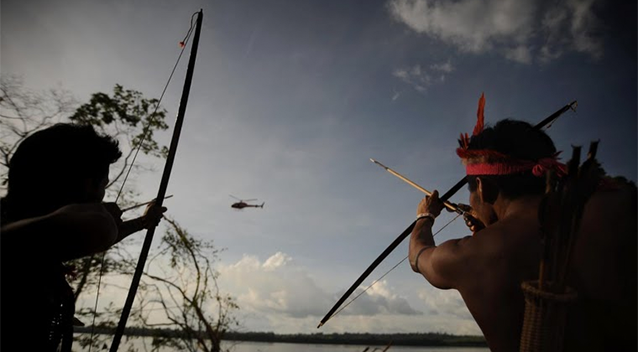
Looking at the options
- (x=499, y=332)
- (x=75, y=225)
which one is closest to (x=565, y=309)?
(x=499, y=332)

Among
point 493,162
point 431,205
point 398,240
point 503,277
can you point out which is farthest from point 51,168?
point 398,240

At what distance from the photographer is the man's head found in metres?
2.38

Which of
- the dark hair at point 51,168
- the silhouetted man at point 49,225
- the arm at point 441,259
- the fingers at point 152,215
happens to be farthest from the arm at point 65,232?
the fingers at point 152,215

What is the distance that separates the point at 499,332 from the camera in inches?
82.4

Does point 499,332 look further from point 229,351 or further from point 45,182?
point 229,351

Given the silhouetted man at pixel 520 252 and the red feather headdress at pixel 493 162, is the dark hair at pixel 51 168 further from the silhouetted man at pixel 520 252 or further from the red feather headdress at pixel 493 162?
the red feather headdress at pixel 493 162

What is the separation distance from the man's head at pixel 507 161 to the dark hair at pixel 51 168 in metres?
2.70

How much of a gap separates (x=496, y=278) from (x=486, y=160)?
0.96 metres

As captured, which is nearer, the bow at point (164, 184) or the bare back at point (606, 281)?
the bare back at point (606, 281)

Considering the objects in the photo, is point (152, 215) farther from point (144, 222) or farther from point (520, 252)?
point (520, 252)

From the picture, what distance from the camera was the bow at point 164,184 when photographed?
134 inches

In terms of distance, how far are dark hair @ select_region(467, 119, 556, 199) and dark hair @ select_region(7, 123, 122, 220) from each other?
274 cm

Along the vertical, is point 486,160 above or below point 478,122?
below

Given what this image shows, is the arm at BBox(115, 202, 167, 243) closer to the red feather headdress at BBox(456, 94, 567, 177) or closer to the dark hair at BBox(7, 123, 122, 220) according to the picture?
the dark hair at BBox(7, 123, 122, 220)
